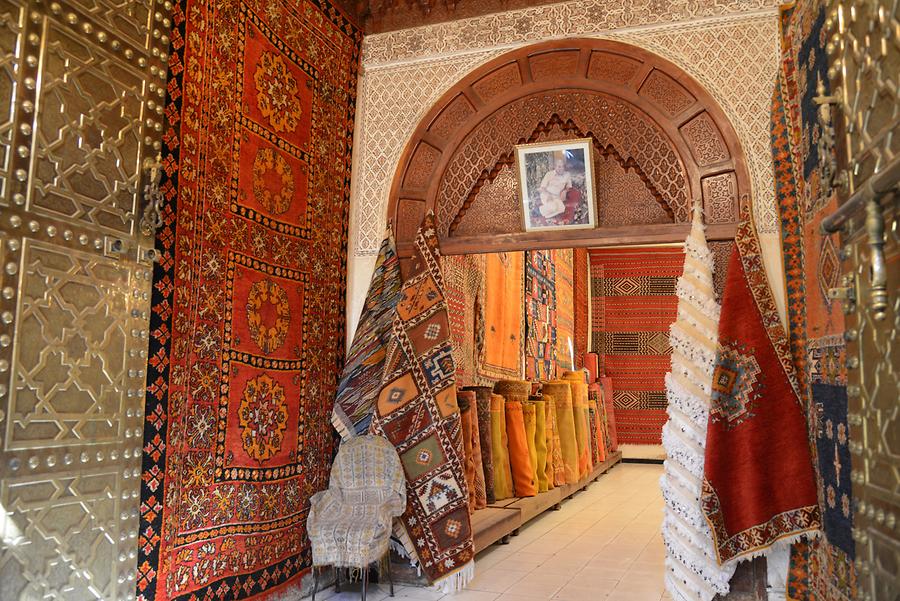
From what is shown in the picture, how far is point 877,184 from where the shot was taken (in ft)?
4.20

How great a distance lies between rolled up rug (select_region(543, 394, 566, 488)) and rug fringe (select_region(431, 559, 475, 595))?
2.60 meters

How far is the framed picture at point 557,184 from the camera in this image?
14.1 feet

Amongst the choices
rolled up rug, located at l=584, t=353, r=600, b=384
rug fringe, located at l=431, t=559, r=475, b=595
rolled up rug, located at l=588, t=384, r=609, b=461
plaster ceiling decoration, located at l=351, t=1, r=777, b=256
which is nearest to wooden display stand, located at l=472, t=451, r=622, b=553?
rug fringe, located at l=431, t=559, r=475, b=595

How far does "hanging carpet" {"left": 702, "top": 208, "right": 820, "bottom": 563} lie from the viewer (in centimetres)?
348

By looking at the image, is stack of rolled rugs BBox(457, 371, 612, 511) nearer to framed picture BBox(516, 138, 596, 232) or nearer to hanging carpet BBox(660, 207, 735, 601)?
hanging carpet BBox(660, 207, 735, 601)

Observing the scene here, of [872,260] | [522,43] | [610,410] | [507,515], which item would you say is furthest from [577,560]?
[610,410]

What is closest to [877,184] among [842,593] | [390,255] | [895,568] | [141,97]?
[895,568]

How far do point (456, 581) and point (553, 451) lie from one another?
3006 mm

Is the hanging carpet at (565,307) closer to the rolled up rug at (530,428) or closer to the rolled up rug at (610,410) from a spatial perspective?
the rolled up rug at (610,410)

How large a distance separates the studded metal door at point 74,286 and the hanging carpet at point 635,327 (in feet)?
29.9

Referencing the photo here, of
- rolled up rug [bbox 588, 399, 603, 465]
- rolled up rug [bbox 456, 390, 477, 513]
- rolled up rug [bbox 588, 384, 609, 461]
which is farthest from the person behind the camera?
rolled up rug [bbox 588, 384, 609, 461]

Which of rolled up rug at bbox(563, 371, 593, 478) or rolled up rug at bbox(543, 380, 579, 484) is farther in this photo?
rolled up rug at bbox(563, 371, 593, 478)

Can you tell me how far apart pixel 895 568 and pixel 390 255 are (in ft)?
11.6

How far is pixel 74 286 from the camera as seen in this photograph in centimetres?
258
